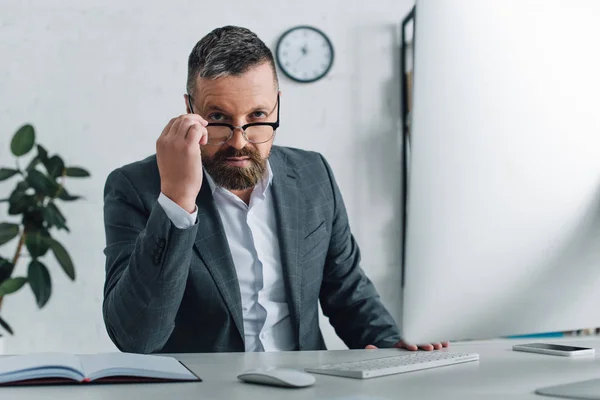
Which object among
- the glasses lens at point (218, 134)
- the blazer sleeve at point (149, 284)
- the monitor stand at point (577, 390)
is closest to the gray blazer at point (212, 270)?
the blazer sleeve at point (149, 284)

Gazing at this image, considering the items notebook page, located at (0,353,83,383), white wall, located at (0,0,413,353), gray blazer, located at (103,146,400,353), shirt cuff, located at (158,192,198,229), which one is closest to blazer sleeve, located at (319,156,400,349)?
gray blazer, located at (103,146,400,353)

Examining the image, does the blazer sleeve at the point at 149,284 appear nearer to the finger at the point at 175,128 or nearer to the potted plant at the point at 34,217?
the finger at the point at 175,128

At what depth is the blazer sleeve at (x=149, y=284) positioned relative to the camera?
125 centimetres

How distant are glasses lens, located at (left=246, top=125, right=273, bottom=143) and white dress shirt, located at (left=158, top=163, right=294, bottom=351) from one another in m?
0.13

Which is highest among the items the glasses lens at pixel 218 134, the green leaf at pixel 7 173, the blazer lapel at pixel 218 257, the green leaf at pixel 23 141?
the green leaf at pixel 23 141

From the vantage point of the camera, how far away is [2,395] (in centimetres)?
81

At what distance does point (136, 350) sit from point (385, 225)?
227 centimetres

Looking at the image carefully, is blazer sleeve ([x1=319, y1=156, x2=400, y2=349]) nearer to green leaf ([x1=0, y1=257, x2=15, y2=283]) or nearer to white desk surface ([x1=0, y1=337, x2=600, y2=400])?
white desk surface ([x1=0, y1=337, x2=600, y2=400])

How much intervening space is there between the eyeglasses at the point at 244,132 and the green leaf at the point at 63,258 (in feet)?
5.07

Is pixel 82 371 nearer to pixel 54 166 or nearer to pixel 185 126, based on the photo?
pixel 185 126

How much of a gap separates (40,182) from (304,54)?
136 cm

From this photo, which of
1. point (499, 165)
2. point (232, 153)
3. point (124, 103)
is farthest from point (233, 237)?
point (124, 103)

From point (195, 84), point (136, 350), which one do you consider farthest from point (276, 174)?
point (136, 350)

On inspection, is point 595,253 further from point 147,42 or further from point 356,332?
point 147,42
